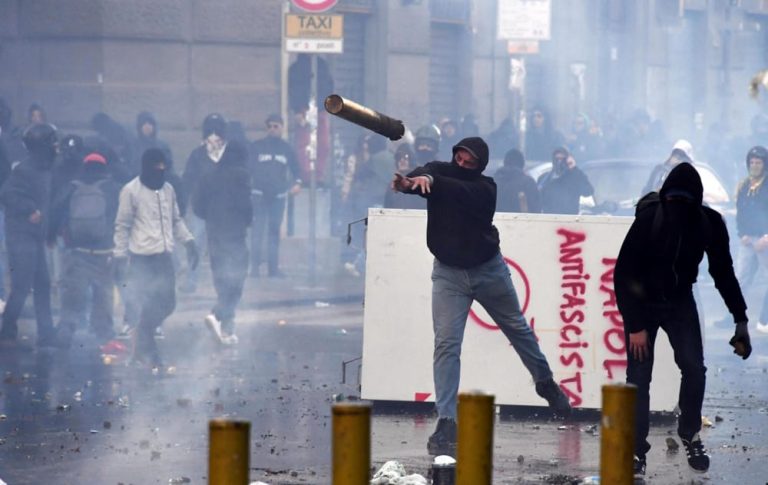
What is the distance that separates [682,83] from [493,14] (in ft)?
36.4

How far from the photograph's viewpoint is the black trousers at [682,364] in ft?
25.2

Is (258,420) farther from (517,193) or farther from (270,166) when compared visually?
(270,166)

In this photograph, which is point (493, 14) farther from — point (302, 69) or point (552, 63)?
point (302, 69)

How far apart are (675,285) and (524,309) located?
229cm

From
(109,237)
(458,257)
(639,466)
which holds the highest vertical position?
(109,237)

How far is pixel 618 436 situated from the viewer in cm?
519

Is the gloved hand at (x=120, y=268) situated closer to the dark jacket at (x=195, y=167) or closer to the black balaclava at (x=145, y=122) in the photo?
the dark jacket at (x=195, y=167)

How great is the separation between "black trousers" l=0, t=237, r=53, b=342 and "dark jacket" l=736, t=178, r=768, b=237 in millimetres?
6945

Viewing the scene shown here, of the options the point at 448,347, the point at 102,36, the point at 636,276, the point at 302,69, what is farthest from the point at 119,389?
the point at 102,36

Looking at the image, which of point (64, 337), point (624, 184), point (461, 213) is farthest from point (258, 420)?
point (624, 184)

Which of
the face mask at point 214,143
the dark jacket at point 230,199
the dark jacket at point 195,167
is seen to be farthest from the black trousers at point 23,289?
the face mask at point 214,143

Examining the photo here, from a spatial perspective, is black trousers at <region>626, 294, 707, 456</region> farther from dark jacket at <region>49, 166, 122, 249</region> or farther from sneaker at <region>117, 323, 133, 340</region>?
sneaker at <region>117, 323, 133, 340</region>

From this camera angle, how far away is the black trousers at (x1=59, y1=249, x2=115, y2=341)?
13.2 meters

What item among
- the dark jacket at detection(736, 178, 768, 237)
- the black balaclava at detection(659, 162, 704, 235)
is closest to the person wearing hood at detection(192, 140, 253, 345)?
the dark jacket at detection(736, 178, 768, 237)
